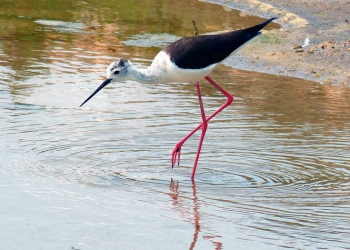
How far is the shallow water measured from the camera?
5249 millimetres

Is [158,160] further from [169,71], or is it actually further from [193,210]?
[193,210]

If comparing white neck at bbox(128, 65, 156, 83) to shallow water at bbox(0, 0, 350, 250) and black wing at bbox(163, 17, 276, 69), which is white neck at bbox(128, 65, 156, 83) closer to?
black wing at bbox(163, 17, 276, 69)

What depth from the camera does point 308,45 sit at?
11.7m

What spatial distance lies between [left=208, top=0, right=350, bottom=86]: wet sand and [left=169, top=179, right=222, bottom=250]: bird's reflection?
4.31 metres

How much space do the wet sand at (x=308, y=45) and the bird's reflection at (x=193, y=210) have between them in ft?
14.1

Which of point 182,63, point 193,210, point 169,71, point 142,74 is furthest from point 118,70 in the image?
point 193,210

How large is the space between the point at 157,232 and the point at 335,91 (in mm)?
5035

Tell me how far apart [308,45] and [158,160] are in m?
5.26

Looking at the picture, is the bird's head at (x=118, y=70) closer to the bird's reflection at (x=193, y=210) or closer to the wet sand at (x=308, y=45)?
→ the bird's reflection at (x=193, y=210)

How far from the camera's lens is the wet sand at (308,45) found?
10.6 m

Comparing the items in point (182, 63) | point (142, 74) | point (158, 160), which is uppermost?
point (182, 63)

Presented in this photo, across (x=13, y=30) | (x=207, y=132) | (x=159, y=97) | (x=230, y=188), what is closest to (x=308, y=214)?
(x=230, y=188)

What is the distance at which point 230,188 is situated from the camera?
20.6 feet

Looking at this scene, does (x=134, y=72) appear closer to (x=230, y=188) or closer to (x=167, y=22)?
(x=230, y=188)
